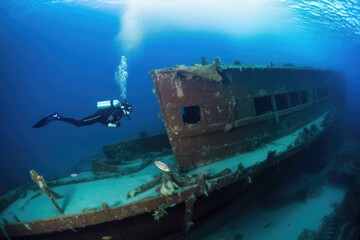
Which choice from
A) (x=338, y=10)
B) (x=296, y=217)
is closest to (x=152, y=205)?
(x=296, y=217)

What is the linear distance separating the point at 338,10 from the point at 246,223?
2022 cm

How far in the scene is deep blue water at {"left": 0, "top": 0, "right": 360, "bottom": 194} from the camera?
27.4 m

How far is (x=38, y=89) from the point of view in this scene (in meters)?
101

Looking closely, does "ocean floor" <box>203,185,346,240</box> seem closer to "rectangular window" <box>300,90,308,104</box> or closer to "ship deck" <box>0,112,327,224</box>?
"ship deck" <box>0,112,327,224</box>

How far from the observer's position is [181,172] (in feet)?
17.0

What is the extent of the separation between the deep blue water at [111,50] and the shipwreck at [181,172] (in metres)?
12.5

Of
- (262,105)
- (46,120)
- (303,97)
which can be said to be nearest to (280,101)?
(262,105)

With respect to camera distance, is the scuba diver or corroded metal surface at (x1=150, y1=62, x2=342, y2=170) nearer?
corroded metal surface at (x1=150, y1=62, x2=342, y2=170)

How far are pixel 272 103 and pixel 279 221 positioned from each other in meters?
3.24

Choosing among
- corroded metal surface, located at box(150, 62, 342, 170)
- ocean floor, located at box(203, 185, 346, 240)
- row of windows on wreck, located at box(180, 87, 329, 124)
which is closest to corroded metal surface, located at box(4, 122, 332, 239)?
corroded metal surface, located at box(150, 62, 342, 170)

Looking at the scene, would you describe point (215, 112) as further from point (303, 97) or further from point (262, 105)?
point (303, 97)

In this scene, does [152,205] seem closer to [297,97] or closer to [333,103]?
[297,97]

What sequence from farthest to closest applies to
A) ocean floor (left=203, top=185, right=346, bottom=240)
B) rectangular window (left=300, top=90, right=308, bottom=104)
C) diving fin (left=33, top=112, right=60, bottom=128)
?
rectangular window (left=300, top=90, right=308, bottom=104), diving fin (left=33, top=112, right=60, bottom=128), ocean floor (left=203, top=185, right=346, bottom=240)

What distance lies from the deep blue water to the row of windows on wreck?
829cm
